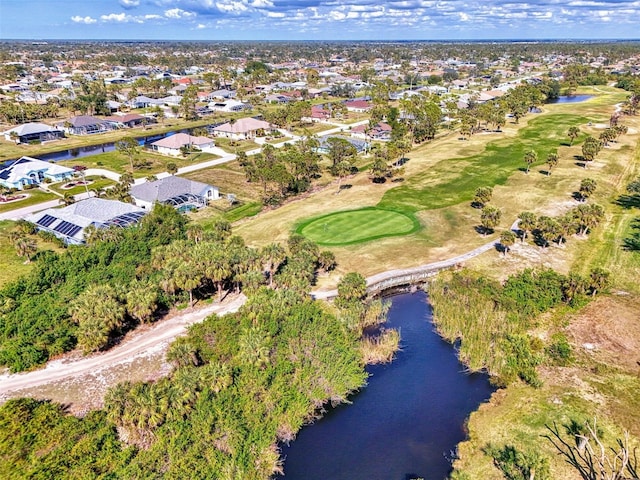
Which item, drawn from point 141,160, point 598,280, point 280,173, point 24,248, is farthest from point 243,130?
point 598,280

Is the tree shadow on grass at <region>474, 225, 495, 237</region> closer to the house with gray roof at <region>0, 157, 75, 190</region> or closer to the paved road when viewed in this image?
the paved road

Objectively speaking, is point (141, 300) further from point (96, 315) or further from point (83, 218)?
point (83, 218)

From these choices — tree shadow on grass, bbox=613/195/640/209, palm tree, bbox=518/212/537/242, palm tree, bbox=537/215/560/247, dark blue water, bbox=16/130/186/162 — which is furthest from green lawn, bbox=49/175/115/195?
tree shadow on grass, bbox=613/195/640/209

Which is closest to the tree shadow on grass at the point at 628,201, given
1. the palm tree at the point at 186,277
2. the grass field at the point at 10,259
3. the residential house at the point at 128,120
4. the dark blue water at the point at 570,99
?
the palm tree at the point at 186,277

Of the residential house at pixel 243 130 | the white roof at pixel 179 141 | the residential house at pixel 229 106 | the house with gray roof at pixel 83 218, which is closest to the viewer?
the house with gray roof at pixel 83 218

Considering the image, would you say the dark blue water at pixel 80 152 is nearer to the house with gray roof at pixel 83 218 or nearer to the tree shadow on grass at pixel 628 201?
the house with gray roof at pixel 83 218

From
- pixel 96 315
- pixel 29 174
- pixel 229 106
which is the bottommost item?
pixel 229 106
